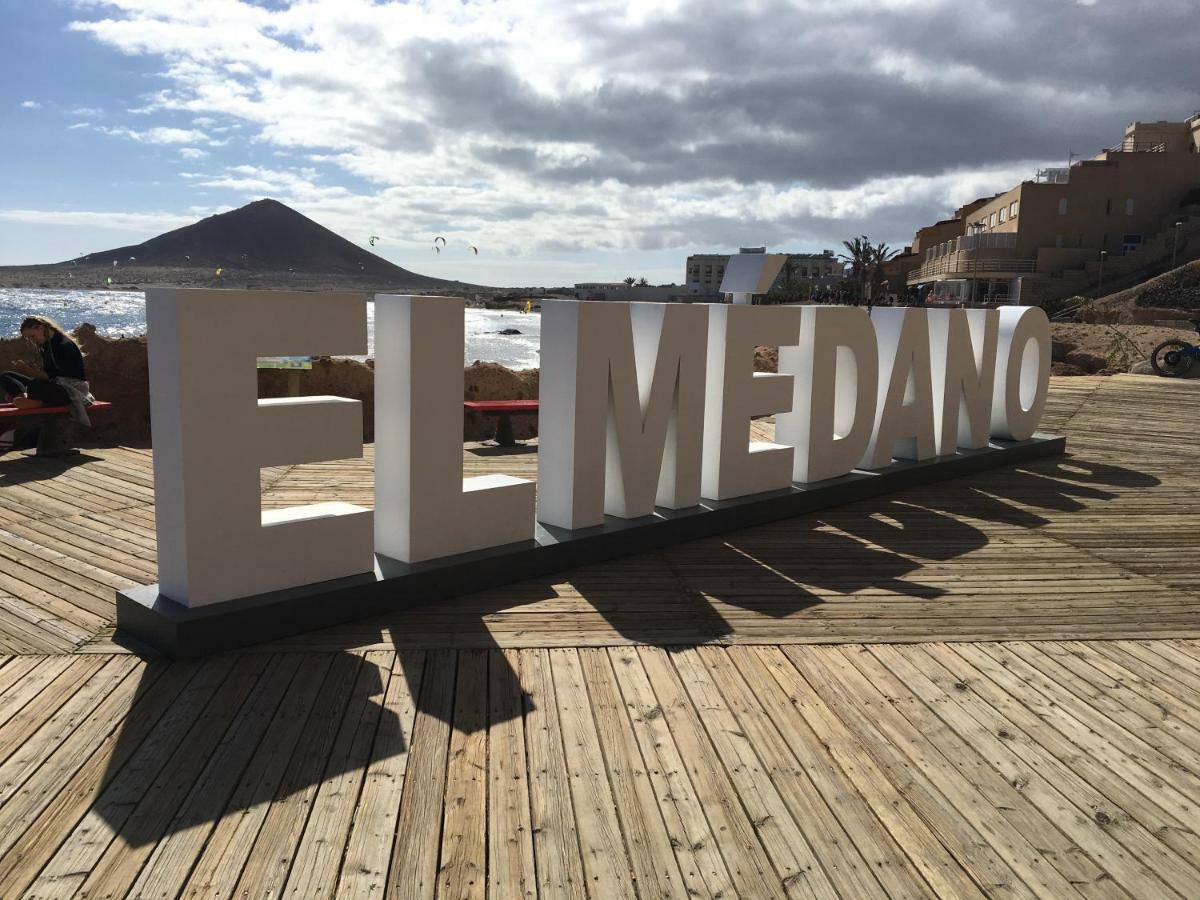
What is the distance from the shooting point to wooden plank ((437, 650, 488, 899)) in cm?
269

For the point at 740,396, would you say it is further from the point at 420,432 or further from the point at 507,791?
the point at 507,791

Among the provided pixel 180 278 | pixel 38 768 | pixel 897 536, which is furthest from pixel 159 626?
pixel 180 278

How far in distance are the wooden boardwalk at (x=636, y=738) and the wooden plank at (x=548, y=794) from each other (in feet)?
0.04

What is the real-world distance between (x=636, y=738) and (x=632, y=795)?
1.39 ft

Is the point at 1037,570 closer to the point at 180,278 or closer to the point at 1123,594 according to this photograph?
the point at 1123,594

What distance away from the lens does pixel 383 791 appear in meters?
3.16

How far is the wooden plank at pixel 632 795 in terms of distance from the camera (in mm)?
2711

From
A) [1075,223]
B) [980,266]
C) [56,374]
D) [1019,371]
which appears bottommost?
[56,374]

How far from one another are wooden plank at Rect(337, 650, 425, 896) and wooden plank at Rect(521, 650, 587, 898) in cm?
47

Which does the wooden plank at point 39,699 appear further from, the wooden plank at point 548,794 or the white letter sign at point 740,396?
the white letter sign at point 740,396

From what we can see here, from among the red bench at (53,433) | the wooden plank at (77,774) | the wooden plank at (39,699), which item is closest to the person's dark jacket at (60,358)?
the red bench at (53,433)

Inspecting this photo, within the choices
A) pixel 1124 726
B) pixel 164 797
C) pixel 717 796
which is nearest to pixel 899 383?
pixel 1124 726

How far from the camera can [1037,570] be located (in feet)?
20.1

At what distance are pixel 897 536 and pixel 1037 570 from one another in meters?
1.10
